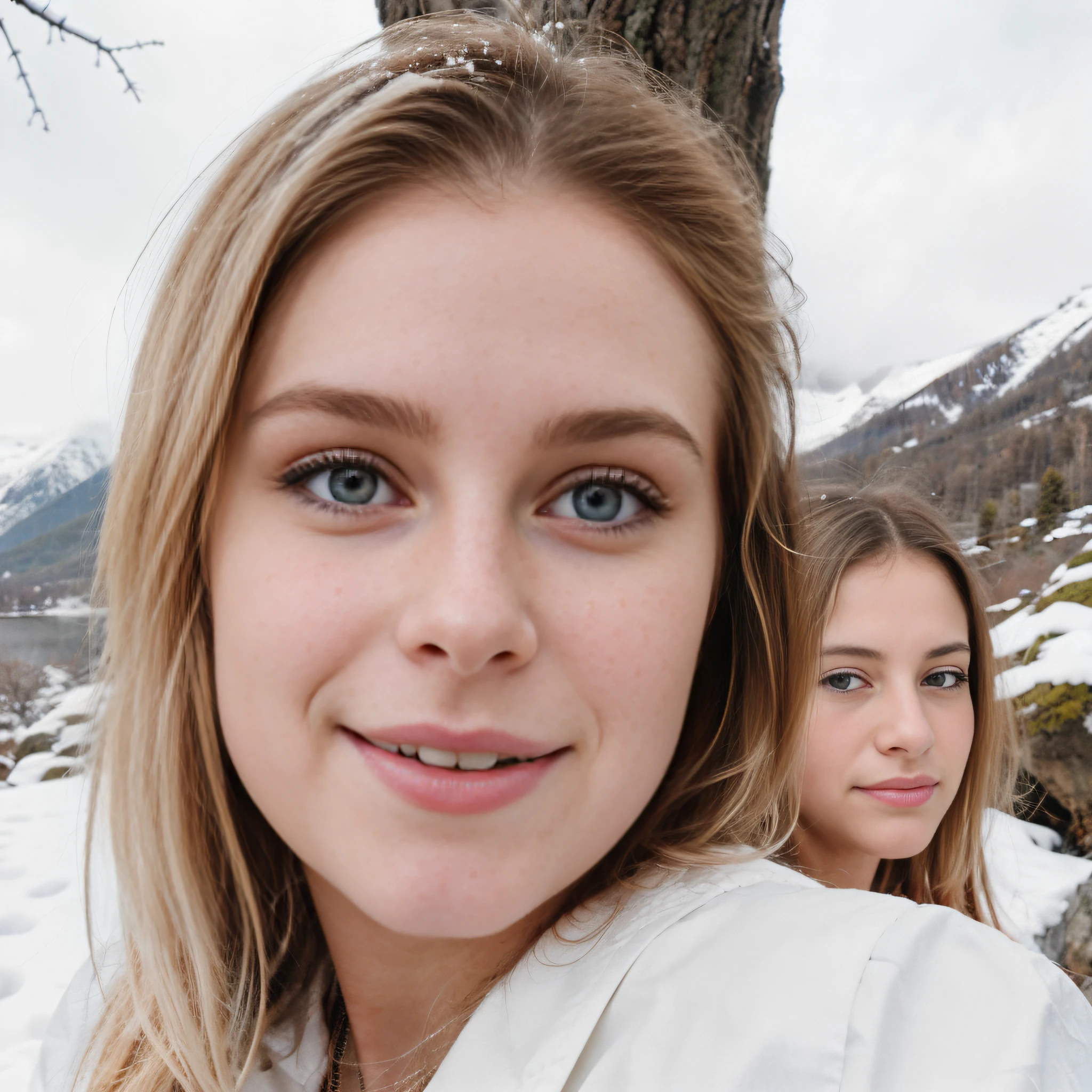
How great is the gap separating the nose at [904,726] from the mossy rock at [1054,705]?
1368 mm

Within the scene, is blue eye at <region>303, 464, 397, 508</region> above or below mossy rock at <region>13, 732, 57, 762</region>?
above

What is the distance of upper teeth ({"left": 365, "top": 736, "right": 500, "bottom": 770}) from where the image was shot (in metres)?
0.83

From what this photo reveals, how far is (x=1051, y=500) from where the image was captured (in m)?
2.59

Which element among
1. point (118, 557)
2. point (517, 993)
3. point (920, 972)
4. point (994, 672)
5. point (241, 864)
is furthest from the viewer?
point (994, 672)

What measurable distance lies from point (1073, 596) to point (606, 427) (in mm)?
2501

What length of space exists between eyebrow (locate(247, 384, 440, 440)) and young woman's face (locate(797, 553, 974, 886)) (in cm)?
108

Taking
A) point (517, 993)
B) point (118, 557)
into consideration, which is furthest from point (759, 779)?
point (118, 557)

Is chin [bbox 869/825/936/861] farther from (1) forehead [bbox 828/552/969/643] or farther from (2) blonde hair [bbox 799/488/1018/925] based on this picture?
(1) forehead [bbox 828/552/969/643]

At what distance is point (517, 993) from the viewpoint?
958 mm

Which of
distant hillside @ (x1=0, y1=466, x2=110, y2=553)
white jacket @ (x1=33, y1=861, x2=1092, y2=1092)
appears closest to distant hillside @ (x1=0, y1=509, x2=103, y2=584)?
distant hillside @ (x1=0, y1=466, x2=110, y2=553)

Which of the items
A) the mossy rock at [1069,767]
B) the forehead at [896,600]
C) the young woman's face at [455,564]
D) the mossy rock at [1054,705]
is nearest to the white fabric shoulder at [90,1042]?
the young woman's face at [455,564]

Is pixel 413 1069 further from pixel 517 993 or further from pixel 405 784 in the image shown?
pixel 405 784

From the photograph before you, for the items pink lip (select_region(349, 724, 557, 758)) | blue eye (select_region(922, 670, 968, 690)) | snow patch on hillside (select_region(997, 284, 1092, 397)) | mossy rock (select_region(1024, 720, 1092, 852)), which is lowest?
mossy rock (select_region(1024, 720, 1092, 852))

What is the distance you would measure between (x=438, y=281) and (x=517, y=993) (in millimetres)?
862
